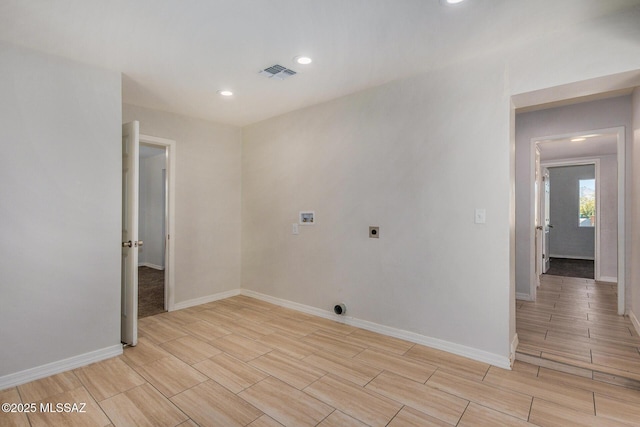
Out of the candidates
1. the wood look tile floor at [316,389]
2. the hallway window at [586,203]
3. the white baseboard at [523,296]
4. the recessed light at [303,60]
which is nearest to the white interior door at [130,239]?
the wood look tile floor at [316,389]

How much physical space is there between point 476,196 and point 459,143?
1.57 feet

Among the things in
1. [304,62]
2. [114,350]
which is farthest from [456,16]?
[114,350]

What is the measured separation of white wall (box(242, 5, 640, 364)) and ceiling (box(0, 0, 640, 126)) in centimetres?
21

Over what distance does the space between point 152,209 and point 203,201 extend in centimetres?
346

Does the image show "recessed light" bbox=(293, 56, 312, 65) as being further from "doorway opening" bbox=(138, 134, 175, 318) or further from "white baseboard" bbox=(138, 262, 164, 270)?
"white baseboard" bbox=(138, 262, 164, 270)

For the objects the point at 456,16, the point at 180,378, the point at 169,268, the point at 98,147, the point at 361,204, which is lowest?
the point at 180,378

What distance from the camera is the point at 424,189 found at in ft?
9.82

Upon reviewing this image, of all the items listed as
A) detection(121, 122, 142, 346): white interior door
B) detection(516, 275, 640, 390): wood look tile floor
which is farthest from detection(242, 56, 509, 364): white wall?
detection(121, 122, 142, 346): white interior door

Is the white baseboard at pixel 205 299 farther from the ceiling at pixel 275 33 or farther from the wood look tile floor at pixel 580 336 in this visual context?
the wood look tile floor at pixel 580 336

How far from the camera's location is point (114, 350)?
2838 millimetres

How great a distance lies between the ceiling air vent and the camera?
2861 mm

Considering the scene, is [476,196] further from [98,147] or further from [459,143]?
[98,147]

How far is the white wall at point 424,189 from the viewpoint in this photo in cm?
250

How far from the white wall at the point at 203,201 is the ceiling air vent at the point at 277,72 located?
1.83 m
